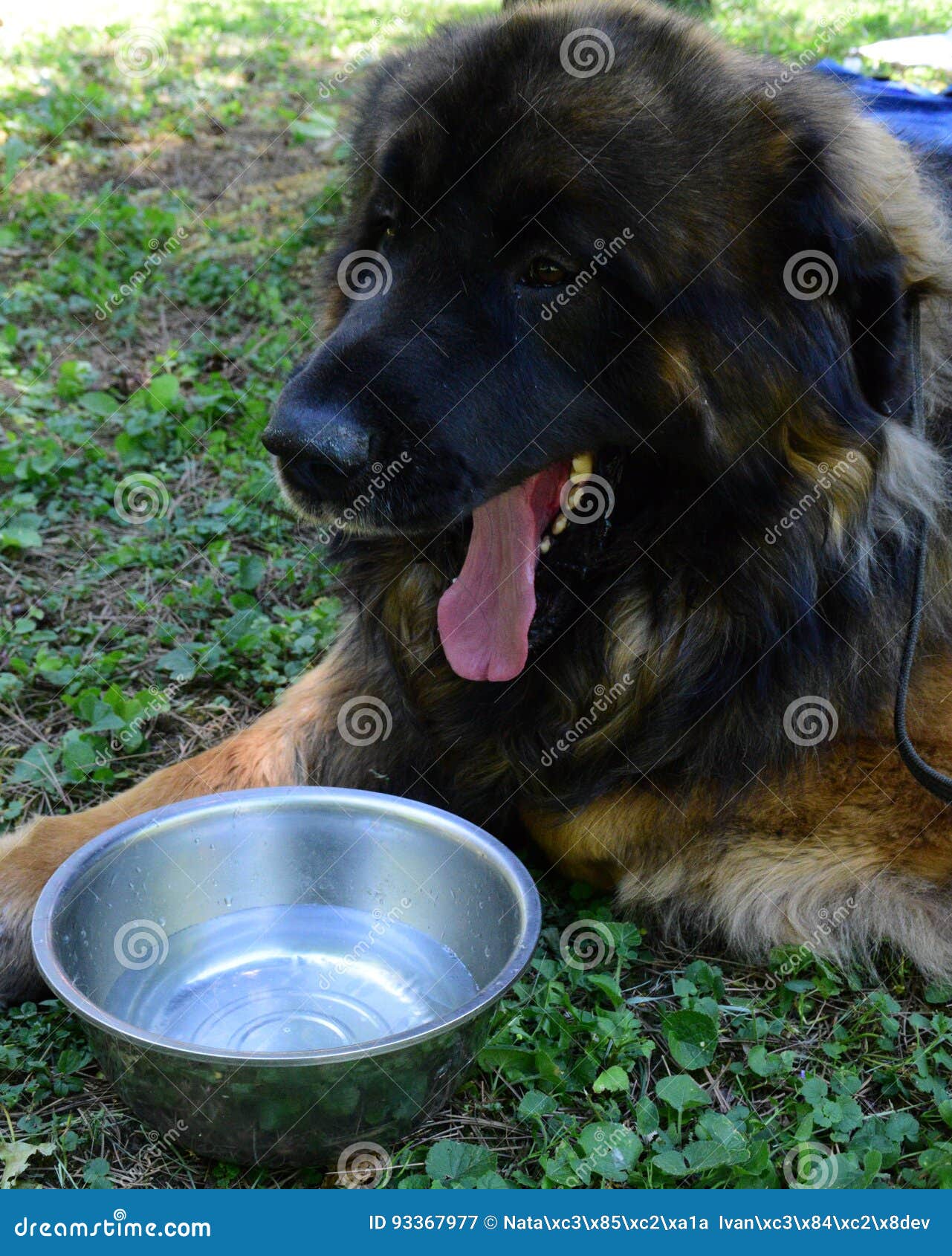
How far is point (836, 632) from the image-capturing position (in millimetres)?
2508

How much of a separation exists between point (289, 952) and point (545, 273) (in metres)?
1.40

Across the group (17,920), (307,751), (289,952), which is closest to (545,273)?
(307,751)

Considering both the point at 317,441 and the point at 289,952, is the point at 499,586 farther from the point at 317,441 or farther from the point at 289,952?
the point at 289,952

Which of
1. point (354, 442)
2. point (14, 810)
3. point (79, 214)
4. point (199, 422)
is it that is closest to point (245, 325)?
point (199, 422)

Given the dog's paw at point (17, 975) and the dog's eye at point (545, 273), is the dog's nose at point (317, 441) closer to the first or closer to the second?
the dog's eye at point (545, 273)

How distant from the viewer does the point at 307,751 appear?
117 inches

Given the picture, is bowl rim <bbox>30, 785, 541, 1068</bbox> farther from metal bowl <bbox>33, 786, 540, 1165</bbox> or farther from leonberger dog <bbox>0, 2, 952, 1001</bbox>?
leonberger dog <bbox>0, 2, 952, 1001</bbox>

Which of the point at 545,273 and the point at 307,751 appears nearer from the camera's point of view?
the point at 545,273

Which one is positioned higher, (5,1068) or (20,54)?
(20,54)

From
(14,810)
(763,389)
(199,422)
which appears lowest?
(14,810)

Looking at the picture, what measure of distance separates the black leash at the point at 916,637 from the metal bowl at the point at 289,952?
807 millimetres

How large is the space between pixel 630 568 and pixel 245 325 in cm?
324

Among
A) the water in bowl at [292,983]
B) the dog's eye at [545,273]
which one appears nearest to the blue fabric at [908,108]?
the dog's eye at [545,273]

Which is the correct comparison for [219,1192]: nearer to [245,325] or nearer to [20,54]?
[245,325]
